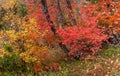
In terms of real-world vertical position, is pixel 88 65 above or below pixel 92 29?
below

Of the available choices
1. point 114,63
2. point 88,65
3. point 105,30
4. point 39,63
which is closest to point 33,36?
point 39,63

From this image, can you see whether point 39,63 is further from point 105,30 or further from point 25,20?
point 105,30

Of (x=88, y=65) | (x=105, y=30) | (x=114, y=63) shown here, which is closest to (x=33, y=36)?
(x=88, y=65)

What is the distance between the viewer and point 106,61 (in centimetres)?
2481

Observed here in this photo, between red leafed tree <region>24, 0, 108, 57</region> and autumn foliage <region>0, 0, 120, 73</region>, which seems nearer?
autumn foliage <region>0, 0, 120, 73</region>

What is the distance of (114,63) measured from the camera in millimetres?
23812

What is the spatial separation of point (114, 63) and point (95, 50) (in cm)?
412

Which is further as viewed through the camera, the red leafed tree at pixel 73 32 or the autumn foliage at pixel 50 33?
the red leafed tree at pixel 73 32

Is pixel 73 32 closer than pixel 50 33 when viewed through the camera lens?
Yes

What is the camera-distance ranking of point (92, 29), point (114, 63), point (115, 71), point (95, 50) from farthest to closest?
point (95, 50) → point (92, 29) → point (114, 63) → point (115, 71)

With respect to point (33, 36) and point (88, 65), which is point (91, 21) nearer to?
point (88, 65)

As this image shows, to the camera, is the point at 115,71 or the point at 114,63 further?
the point at 114,63

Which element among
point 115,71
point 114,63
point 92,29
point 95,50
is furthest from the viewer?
point 95,50

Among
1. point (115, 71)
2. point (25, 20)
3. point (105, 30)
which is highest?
point (25, 20)
